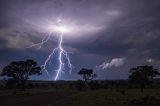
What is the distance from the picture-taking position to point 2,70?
95312 millimetres

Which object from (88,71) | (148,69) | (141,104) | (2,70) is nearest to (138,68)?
(148,69)

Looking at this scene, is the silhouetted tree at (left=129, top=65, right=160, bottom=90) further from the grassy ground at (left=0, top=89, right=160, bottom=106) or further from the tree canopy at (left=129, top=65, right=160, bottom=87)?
the grassy ground at (left=0, top=89, right=160, bottom=106)

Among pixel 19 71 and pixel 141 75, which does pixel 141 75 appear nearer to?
pixel 141 75

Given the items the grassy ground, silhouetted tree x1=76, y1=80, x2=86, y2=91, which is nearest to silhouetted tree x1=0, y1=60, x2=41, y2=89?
silhouetted tree x1=76, y1=80, x2=86, y2=91

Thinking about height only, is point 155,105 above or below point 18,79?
below

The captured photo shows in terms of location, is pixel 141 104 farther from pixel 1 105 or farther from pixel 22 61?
pixel 22 61

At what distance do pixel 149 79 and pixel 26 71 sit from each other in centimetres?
3976

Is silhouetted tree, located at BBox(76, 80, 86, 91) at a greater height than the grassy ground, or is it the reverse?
silhouetted tree, located at BBox(76, 80, 86, 91)

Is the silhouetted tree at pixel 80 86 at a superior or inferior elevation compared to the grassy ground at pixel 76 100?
superior

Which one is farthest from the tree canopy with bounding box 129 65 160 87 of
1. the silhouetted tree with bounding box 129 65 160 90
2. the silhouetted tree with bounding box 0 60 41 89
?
the silhouetted tree with bounding box 0 60 41 89

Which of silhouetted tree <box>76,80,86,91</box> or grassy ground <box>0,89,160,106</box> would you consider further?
silhouetted tree <box>76,80,86,91</box>

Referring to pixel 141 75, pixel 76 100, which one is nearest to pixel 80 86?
pixel 141 75

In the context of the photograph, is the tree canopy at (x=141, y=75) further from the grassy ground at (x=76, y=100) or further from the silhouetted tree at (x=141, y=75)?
the grassy ground at (x=76, y=100)

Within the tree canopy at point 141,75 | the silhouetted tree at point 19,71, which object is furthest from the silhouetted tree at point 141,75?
the silhouetted tree at point 19,71
